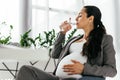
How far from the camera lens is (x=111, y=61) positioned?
64.7 inches

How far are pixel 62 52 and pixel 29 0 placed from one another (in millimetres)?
1476

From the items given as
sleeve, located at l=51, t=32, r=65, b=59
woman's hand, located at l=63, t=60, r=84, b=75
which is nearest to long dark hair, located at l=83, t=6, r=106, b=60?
woman's hand, located at l=63, t=60, r=84, b=75

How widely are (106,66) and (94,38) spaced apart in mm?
236

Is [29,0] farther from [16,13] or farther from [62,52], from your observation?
[62,52]

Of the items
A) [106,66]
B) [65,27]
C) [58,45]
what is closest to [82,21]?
[65,27]

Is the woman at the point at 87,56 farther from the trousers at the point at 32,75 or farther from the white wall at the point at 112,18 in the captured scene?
the white wall at the point at 112,18

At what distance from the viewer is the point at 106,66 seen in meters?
1.62

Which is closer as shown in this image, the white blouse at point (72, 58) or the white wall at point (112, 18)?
the white blouse at point (72, 58)

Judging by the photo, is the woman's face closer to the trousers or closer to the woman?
the woman

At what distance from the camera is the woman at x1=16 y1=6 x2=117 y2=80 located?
1589 millimetres

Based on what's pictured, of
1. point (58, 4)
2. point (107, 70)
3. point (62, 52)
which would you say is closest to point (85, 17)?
point (62, 52)

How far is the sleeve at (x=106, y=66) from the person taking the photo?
1.59 metres

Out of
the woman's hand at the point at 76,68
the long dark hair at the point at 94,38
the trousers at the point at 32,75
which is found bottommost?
the trousers at the point at 32,75

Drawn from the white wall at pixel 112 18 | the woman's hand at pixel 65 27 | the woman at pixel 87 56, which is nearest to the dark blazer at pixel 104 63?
the woman at pixel 87 56
